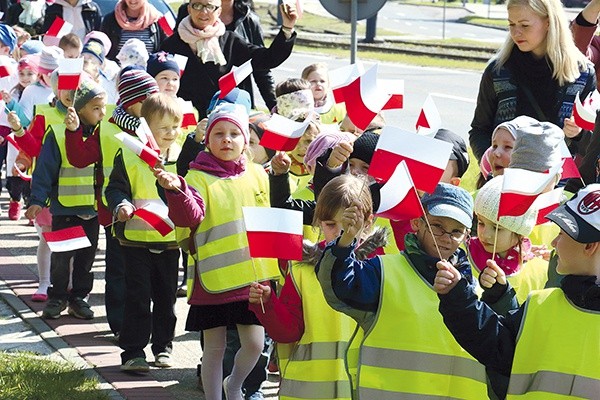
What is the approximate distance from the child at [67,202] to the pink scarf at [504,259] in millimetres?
3913

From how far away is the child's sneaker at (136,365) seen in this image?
24.5 feet

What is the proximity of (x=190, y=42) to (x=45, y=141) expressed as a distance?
124 cm

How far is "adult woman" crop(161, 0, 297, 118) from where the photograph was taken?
909 cm

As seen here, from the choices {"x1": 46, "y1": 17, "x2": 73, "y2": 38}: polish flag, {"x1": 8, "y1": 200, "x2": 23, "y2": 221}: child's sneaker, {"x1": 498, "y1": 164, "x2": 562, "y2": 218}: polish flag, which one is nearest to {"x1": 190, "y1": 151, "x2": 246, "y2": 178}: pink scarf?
{"x1": 498, "y1": 164, "x2": 562, "y2": 218}: polish flag

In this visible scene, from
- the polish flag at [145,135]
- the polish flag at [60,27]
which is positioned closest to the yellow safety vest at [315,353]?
the polish flag at [145,135]

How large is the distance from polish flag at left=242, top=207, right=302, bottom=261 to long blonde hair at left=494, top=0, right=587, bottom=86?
2.28 meters

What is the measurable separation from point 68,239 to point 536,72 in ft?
10.4

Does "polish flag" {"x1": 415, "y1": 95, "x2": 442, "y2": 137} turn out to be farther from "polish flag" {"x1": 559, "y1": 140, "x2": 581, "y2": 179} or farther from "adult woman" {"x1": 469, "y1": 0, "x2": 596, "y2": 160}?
"adult woman" {"x1": 469, "y1": 0, "x2": 596, "y2": 160}

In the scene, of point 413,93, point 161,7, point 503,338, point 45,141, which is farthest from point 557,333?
point 413,93

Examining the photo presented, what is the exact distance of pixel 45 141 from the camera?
8.72 meters

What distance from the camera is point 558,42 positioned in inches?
269

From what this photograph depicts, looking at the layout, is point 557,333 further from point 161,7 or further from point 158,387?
point 161,7

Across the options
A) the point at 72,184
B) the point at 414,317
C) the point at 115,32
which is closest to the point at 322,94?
the point at 72,184

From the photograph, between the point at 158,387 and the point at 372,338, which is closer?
the point at 372,338
